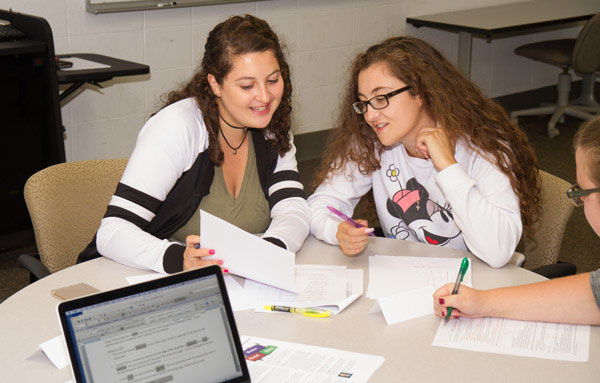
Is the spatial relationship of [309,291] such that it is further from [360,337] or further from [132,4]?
[132,4]

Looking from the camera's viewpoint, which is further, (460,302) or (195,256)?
(195,256)

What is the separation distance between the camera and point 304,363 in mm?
1249

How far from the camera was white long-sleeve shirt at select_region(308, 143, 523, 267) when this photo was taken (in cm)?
165

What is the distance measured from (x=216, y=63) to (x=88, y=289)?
0.72 m

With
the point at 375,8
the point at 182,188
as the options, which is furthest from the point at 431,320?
the point at 375,8

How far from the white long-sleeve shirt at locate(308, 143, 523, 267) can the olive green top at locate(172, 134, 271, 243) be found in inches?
6.0

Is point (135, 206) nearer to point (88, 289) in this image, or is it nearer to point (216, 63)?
point (88, 289)

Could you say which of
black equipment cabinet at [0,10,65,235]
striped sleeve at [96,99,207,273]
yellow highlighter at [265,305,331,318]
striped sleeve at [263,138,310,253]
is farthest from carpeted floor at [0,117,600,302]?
yellow highlighter at [265,305,331,318]

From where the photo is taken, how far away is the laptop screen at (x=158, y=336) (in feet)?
3.51

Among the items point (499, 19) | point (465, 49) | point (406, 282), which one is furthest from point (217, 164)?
point (499, 19)

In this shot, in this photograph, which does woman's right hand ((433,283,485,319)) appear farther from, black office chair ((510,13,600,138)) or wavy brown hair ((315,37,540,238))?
black office chair ((510,13,600,138))

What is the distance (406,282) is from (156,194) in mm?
681

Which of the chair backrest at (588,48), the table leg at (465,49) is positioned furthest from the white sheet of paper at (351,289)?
the chair backrest at (588,48)

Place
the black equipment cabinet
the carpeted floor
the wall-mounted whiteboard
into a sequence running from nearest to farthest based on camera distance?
the black equipment cabinet
the carpeted floor
the wall-mounted whiteboard
